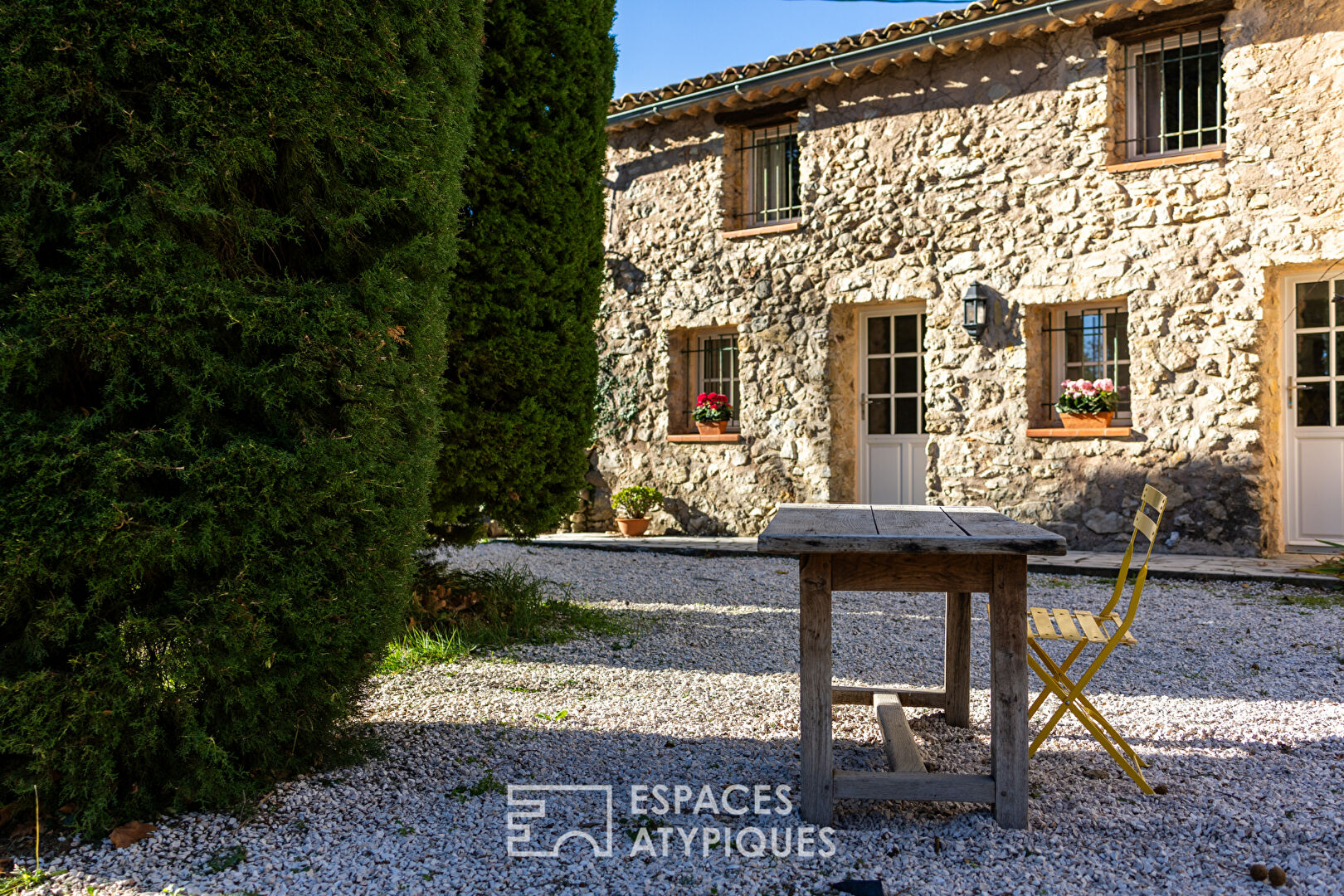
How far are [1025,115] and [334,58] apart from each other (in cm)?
Result: 720

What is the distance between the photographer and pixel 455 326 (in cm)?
432

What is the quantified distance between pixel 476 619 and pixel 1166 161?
21.6ft

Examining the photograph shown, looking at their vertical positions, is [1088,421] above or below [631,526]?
above

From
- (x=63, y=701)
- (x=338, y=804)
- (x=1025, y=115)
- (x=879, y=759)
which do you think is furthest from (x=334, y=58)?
(x=1025, y=115)

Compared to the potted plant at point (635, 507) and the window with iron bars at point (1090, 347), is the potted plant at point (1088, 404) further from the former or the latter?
the potted plant at point (635, 507)

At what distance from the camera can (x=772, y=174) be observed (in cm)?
979

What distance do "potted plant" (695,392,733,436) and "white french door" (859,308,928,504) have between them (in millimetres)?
1399

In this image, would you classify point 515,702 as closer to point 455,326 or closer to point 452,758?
point 452,758

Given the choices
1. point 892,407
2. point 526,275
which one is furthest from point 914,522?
point 892,407

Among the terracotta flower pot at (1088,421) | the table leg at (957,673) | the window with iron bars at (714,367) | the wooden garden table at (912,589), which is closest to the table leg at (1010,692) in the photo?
the wooden garden table at (912,589)

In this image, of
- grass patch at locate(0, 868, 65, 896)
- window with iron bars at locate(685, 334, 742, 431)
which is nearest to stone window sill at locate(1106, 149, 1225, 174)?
window with iron bars at locate(685, 334, 742, 431)

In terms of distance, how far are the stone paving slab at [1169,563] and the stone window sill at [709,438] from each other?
3.79 ft

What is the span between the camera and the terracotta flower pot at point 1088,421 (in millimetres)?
7715

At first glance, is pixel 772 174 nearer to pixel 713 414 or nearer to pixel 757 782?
pixel 713 414
